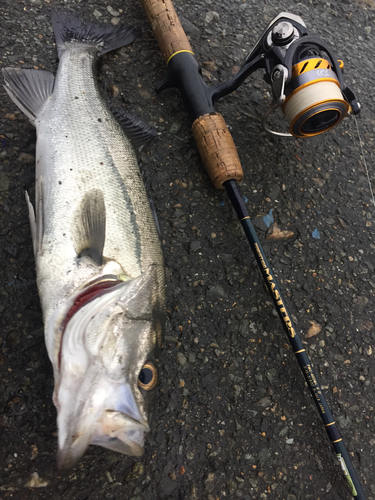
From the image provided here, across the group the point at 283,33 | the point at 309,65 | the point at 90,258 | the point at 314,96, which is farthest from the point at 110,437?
the point at 283,33

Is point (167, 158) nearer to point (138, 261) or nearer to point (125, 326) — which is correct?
point (138, 261)

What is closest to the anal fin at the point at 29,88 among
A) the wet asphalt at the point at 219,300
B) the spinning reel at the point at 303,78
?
the wet asphalt at the point at 219,300

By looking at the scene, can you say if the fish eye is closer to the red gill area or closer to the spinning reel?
the red gill area

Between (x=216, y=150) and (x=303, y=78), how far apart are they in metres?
0.63

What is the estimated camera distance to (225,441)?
2006mm

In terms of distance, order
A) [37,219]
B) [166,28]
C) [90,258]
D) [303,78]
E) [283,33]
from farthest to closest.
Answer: [166,28], [283,33], [303,78], [37,219], [90,258]

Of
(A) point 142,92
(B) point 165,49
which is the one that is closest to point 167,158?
(A) point 142,92

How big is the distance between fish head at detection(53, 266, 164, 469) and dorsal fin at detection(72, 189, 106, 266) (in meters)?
0.24

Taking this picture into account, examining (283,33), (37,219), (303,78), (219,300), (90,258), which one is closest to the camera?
(90,258)

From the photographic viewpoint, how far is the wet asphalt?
188 cm

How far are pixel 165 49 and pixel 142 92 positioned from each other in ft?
1.09

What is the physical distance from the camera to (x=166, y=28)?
2420mm

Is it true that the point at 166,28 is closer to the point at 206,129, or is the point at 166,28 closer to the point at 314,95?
the point at 206,129

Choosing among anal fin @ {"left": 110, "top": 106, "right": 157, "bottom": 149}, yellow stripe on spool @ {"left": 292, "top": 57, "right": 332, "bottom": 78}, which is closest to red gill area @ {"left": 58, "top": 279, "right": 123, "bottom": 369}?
anal fin @ {"left": 110, "top": 106, "right": 157, "bottom": 149}
